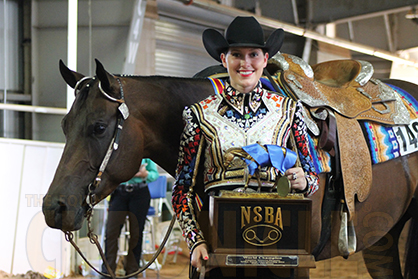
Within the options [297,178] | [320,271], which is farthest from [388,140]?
[320,271]

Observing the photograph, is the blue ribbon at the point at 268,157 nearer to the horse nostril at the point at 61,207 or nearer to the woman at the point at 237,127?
the woman at the point at 237,127

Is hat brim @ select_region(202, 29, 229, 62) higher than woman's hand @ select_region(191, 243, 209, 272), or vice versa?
hat brim @ select_region(202, 29, 229, 62)

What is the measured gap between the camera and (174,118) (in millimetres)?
1666

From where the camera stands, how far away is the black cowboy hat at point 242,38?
136 cm

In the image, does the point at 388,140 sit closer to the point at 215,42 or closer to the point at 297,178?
the point at 297,178

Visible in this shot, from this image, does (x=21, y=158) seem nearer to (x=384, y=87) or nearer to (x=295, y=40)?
(x=384, y=87)

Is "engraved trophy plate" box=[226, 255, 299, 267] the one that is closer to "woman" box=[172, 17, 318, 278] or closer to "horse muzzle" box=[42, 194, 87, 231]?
"woman" box=[172, 17, 318, 278]

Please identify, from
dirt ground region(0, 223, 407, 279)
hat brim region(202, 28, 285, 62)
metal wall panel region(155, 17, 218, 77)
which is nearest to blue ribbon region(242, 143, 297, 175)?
hat brim region(202, 28, 285, 62)

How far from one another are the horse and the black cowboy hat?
30 cm

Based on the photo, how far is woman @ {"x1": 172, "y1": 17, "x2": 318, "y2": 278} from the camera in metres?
1.34

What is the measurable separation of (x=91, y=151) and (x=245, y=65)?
0.58 metres

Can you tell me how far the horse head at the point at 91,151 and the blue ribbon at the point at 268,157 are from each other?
0.48 meters

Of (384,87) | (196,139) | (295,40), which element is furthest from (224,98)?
(295,40)

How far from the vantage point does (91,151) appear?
1.45 meters
